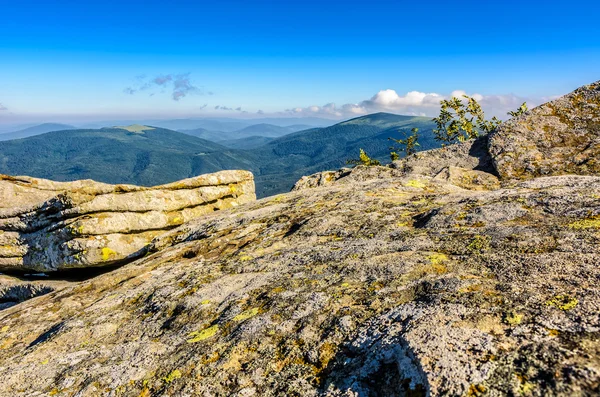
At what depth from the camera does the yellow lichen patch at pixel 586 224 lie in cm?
750

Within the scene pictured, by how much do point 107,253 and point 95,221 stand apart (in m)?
1.89

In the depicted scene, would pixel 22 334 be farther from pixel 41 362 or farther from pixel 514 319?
pixel 514 319

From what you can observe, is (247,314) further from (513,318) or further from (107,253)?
(107,253)

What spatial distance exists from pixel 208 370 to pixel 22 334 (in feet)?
23.7

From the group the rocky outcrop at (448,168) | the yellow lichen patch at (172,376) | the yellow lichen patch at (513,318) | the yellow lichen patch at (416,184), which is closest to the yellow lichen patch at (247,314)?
the yellow lichen patch at (172,376)

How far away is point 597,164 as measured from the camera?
1423 centimetres

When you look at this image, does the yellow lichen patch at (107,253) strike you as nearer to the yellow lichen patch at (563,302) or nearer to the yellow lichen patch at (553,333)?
the yellow lichen patch at (563,302)

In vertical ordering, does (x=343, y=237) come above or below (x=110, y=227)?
above

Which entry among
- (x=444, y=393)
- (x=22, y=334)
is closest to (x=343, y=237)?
(x=444, y=393)

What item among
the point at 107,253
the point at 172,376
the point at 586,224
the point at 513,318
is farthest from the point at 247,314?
the point at 107,253

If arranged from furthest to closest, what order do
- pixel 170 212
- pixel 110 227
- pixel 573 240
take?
1. pixel 170 212
2. pixel 110 227
3. pixel 573 240

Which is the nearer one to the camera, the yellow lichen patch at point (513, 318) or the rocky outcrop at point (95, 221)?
the yellow lichen patch at point (513, 318)

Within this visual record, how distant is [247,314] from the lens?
23.9ft

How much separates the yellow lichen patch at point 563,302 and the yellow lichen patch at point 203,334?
5.76 m
